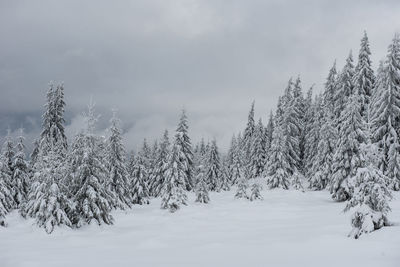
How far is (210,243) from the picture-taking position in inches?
719

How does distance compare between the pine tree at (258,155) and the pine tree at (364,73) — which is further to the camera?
Result: the pine tree at (258,155)

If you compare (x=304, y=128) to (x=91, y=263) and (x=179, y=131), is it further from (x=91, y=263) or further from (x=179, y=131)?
(x=91, y=263)

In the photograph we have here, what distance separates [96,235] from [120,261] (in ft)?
29.8

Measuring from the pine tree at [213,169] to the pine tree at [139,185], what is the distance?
18252 mm

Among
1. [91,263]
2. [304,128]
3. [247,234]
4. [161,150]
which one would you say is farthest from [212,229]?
[304,128]

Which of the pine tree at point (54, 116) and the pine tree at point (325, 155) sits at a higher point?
the pine tree at point (54, 116)

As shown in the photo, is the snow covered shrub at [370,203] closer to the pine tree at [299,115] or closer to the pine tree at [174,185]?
the pine tree at [174,185]

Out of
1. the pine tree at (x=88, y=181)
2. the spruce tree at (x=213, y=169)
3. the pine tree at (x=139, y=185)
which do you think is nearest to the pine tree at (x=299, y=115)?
the spruce tree at (x=213, y=169)

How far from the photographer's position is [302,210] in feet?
100

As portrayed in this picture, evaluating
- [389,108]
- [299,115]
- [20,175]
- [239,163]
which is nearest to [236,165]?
[239,163]

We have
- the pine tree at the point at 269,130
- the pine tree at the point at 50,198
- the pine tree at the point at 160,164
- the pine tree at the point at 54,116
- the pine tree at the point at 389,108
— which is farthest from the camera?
the pine tree at the point at 269,130

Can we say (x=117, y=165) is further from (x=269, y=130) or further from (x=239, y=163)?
(x=269, y=130)

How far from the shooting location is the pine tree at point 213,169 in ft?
205

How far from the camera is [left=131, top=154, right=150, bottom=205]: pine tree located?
46.3 m
